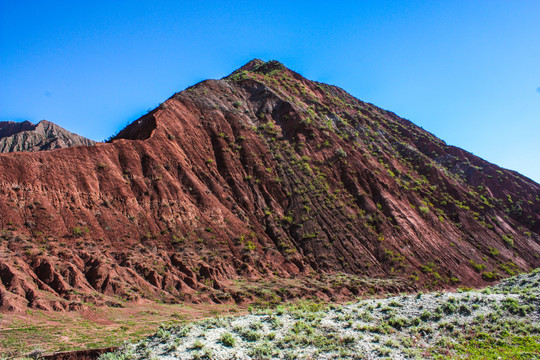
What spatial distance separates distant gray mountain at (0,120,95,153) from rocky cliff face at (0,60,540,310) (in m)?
35.7

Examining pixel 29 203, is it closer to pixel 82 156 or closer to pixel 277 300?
pixel 82 156

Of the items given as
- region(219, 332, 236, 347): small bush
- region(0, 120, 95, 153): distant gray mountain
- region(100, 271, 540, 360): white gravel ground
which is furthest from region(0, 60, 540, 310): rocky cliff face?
region(0, 120, 95, 153): distant gray mountain

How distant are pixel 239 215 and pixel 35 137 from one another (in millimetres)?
63258

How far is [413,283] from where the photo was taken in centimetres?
2852

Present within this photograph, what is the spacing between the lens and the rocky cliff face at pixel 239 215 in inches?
821

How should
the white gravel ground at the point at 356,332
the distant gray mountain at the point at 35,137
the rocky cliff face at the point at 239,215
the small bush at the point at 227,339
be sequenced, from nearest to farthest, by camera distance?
the white gravel ground at the point at 356,332 → the small bush at the point at 227,339 → the rocky cliff face at the point at 239,215 → the distant gray mountain at the point at 35,137

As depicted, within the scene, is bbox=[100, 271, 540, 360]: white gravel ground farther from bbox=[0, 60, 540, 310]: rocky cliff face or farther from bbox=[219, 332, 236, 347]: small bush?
bbox=[0, 60, 540, 310]: rocky cliff face

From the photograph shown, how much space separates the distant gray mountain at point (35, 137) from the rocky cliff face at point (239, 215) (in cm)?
3573

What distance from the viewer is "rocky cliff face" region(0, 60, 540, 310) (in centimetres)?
2086

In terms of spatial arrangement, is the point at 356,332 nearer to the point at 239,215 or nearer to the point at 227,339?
the point at 227,339

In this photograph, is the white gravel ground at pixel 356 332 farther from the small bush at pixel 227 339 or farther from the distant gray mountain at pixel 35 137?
the distant gray mountain at pixel 35 137

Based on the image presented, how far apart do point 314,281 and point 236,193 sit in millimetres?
12504

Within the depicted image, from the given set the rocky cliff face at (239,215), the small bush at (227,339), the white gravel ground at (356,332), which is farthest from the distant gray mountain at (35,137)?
the small bush at (227,339)

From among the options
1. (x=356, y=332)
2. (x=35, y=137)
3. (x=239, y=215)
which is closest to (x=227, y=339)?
(x=356, y=332)
